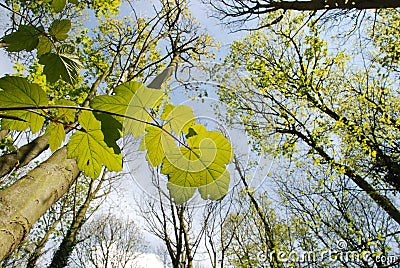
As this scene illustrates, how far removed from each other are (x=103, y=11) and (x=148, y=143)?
18.6ft

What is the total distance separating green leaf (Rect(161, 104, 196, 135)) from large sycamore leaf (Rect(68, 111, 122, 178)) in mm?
74

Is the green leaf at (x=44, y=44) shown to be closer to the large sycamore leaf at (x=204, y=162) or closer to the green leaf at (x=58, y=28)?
the green leaf at (x=58, y=28)

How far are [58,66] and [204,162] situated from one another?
305 millimetres

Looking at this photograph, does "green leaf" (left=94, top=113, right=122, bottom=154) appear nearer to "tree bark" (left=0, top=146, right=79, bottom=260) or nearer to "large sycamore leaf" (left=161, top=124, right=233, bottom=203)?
"large sycamore leaf" (left=161, top=124, right=233, bottom=203)

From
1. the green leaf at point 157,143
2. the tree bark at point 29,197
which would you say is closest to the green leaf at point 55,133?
the green leaf at point 157,143

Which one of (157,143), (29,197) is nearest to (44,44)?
(157,143)

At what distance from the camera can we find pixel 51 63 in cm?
43

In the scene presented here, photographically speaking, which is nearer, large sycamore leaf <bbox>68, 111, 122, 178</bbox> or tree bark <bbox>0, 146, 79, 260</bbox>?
large sycamore leaf <bbox>68, 111, 122, 178</bbox>

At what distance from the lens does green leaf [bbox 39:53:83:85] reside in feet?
1.41

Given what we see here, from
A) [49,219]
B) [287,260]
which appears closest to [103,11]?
[287,260]

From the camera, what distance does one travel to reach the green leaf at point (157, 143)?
0.94 feet

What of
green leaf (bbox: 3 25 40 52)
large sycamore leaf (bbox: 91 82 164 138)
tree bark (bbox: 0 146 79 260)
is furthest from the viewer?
tree bark (bbox: 0 146 79 260)

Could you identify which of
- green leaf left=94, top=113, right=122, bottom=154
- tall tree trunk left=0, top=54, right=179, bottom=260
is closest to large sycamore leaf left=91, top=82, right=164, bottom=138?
green leaf left=94, top=113, right=122, bottom=154

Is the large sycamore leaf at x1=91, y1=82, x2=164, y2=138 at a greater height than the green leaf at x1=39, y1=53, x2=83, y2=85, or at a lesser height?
lesser
